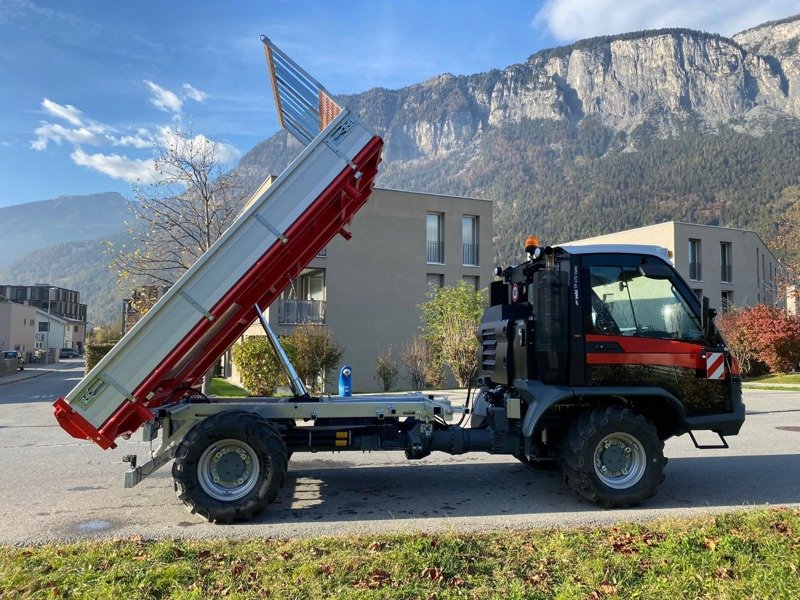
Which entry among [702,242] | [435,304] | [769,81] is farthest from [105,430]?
[769,81]

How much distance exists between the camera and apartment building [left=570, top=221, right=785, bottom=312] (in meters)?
37.0

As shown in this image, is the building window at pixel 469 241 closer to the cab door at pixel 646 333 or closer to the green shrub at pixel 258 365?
the green shrub at pixel 258 365

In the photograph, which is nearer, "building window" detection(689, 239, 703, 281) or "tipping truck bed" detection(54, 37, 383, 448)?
"tipping truck bed" detection(54, 37, 383, 448)

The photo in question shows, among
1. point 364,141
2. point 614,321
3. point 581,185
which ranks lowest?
point 614,321

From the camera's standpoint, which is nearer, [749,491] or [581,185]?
[749,491]

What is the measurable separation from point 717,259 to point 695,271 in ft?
6.26

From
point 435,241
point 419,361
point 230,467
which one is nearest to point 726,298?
point 435,241

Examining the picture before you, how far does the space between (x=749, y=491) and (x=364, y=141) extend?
555 centimetres

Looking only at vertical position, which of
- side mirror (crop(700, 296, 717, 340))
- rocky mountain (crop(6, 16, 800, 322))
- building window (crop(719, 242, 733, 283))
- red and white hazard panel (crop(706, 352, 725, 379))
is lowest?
red and white hazard panel (crop(706, 352, 725, 379))

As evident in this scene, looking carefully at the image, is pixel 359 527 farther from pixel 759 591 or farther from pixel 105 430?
pixel 759 591

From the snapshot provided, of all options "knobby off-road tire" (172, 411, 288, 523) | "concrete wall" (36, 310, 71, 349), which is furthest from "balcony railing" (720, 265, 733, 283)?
"concrete wall" (36, 310, 71, 349)

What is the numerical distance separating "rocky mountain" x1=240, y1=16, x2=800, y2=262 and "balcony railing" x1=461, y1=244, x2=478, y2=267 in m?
59.0

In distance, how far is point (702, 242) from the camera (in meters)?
37.7

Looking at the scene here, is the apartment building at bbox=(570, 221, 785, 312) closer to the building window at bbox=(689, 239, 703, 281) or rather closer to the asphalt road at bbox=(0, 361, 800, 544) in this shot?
the building window at bbox=(689, 239, 703, 281)
